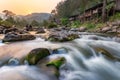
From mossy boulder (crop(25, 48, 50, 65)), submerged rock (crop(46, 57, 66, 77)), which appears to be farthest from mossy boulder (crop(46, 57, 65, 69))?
mossy boulder (crop(25, 48, 50, 65))

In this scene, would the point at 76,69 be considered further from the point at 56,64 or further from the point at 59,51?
the point at 59,51

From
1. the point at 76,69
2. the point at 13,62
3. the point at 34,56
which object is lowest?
the point at 76,69

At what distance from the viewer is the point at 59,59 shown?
28.2 ft

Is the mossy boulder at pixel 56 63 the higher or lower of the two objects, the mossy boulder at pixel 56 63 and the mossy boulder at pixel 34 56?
the lower

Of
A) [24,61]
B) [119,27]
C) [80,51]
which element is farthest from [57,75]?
[119,27]

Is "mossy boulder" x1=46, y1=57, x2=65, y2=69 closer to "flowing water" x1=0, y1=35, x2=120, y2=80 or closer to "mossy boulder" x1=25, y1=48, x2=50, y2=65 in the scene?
"flowing water" x1=0, y1=35, x2=120, y2=80

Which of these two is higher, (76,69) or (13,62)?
(13,62)

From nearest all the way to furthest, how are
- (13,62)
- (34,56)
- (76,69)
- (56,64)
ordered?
(56,64) < (76,69) < (34,56) < (13,62)

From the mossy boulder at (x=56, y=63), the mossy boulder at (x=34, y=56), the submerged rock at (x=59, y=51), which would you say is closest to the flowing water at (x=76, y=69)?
the submerged rock at (x=59, y=51)

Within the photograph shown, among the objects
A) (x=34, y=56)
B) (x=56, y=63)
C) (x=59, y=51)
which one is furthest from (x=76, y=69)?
(x=59, y=51)

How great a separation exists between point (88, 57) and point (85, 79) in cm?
257

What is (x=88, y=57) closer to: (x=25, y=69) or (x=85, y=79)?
(x=85, y=79)

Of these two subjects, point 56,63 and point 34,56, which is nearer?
point 56,63

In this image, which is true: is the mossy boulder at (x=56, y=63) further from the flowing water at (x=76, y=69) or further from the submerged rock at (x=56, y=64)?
the flowing water at (x=76, y=69)
